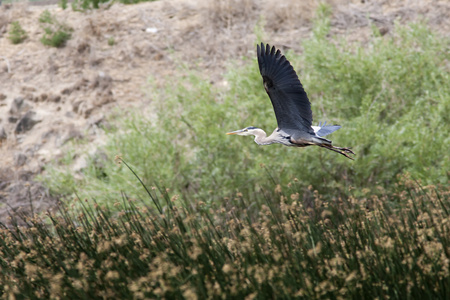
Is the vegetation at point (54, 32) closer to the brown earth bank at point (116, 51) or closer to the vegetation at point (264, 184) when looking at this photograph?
the brown earth bank at point (116, 51)

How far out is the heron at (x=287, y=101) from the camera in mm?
4246

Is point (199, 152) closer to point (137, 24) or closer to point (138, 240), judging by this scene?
point (138, 240)

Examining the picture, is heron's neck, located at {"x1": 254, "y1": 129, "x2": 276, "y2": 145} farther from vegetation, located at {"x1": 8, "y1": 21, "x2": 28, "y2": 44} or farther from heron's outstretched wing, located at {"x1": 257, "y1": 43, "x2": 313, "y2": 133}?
vegetation, located at {"x1": 8, "y1": 21, "x2": 28, "y2": 44}

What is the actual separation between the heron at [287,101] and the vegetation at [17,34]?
9.95m

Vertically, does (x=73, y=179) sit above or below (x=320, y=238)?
below

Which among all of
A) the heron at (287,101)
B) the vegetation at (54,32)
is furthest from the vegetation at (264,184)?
the vegetation at (54,32)

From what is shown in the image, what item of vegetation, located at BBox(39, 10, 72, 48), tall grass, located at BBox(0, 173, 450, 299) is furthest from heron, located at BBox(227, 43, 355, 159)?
vegetation, located at BBox(39, 10, 72, 48)

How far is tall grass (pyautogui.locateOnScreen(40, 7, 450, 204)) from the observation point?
676cm

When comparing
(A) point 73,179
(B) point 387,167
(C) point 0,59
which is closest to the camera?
(B) point 387,167

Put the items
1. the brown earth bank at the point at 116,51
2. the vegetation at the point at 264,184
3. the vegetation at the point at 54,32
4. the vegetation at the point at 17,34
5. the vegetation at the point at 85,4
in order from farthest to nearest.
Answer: the vegetation at the point at 17,34 → the vegetation at the point at 85,4 → the vegetation at the point at 54,32 → the brown earth bank at the point at 116,51 → the vegetation at the point at 264,184

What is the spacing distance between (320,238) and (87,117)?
25.7 ft

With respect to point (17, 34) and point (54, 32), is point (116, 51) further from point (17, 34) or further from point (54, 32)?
point (17, 34)

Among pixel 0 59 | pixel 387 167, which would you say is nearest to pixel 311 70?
pixel 387 167

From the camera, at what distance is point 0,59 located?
41.4ft
